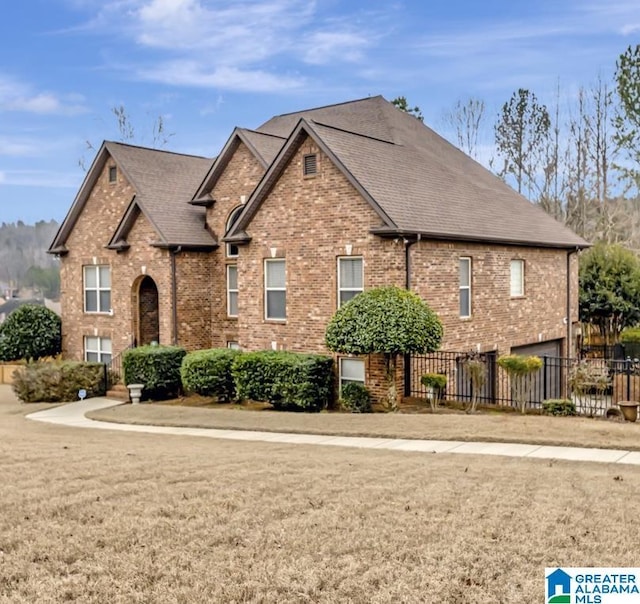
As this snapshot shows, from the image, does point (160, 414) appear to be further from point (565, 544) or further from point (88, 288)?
point (565, 544)

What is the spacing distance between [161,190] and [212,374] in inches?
359

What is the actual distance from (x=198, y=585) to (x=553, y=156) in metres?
52.3

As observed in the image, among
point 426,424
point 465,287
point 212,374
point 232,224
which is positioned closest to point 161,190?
point 232,224

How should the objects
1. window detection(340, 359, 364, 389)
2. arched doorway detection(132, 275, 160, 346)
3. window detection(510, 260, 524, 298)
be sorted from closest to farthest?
window detection(340, 359, 364, 389) < window detection(510, 260, 524, 298) < arched doorway detection(132, 275, 160, 346)

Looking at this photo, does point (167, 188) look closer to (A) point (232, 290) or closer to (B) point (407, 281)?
(A) point (232, 290)

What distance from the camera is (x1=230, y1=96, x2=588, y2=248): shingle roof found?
20.0 metres

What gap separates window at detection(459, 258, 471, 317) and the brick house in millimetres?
47

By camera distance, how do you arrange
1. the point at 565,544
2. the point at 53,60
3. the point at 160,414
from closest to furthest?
the point at 565,544 < the point at 160,414 < the point at 53,60

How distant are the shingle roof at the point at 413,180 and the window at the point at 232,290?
3682 millimetres

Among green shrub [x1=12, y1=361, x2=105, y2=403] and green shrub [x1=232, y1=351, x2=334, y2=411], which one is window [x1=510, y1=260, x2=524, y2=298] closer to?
green shrub [x1=232, y1=351, x2=334, y2=411]

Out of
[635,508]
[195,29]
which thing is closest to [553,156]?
[195,29]

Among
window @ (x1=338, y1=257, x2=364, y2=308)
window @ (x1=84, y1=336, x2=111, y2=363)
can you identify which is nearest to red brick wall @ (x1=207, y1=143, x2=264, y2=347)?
window @ (x1=84, y1=336, x2=111, y2=363)

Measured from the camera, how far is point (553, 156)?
53500 mm

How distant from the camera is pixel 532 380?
19141 millimetres
